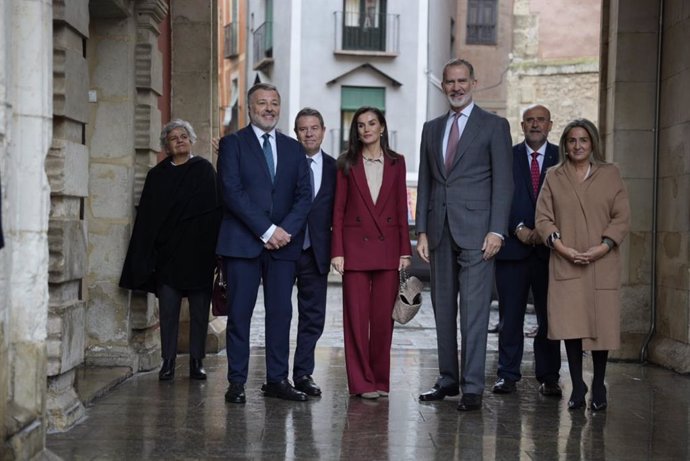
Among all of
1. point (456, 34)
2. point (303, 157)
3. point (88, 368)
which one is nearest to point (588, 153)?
point (303, 157)

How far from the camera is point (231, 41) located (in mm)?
42219

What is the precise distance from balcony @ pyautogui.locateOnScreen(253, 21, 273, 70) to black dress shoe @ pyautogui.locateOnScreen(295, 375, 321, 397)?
91.8ft

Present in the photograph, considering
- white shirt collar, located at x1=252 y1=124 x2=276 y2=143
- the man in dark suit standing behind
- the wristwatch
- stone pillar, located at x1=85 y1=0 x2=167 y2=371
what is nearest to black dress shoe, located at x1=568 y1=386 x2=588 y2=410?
the wristwatch

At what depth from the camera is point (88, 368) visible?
851cm

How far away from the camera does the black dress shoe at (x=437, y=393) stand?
7.63 metres

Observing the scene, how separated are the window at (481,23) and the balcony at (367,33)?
5.07 meters

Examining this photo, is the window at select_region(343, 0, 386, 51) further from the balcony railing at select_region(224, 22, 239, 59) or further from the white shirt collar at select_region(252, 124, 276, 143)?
the white shirt collar at select_region(252, 124, 276, 143)

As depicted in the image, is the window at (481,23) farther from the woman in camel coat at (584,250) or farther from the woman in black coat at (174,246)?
the woman in camel coat at (584,250)

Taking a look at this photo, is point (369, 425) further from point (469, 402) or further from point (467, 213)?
point (467, 213)

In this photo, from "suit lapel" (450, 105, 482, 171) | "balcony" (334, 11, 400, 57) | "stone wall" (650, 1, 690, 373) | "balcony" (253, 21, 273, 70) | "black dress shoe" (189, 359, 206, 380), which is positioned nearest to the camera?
"suit lapel" (450, 105, 482, 171)

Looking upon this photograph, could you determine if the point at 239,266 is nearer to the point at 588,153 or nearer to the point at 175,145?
the point at 175,145

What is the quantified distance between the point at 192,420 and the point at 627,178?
526 centimetres

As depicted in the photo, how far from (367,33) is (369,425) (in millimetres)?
27976

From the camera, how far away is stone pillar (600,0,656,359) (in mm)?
10391
